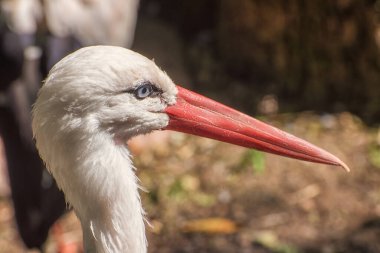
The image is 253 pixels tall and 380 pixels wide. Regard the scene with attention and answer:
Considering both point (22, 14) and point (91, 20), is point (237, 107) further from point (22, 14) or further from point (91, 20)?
point (22, 14)

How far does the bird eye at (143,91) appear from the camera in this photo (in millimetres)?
2568

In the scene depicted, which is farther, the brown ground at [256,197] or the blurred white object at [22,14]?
the brown ground at [256,197]

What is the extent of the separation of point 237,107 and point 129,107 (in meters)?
2.95

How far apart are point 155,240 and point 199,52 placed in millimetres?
1667

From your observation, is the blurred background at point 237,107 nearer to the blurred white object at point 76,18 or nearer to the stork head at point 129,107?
the blurred white object at point 76,18

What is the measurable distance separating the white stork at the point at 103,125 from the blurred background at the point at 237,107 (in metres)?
1.47

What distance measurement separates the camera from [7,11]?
4059 mm

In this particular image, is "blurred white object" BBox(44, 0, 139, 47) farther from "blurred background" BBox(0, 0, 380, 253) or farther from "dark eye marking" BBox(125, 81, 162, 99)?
"dark eye marking" BBox(125, 81, 162, 99)

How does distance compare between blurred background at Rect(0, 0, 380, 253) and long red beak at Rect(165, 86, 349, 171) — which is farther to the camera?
blurred background at Rect(0, 0, 380, 253)

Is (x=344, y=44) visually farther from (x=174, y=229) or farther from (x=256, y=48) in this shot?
(x=174, y=229)

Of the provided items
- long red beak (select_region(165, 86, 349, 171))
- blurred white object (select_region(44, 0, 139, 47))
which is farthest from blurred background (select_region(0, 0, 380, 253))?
long red beak (select_region(165, 86, 349, 171))

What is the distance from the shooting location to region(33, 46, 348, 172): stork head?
97.4 inches

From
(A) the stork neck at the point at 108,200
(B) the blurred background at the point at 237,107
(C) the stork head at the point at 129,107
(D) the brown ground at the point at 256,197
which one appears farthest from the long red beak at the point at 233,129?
(D) the brown ground at the point at 256,197

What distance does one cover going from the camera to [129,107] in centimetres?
257
